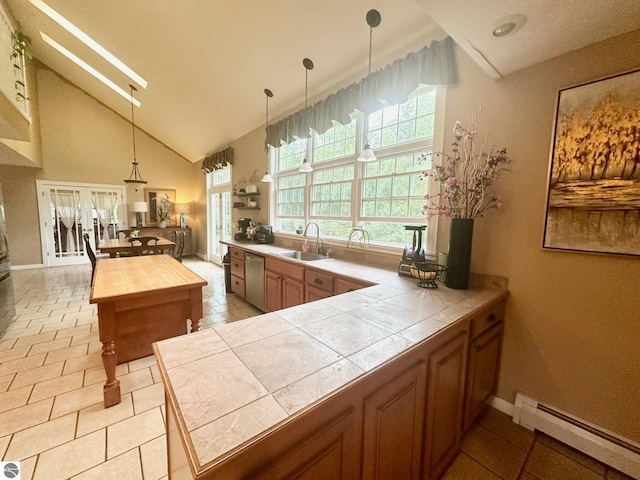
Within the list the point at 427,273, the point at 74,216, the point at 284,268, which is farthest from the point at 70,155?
the point at 427,273

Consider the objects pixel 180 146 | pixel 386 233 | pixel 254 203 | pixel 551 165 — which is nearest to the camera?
pixel 551 165

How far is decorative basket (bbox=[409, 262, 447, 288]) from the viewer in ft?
5.87

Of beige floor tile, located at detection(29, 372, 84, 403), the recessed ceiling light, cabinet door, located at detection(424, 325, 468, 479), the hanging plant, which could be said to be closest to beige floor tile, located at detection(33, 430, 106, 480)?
beige floor tile, located at detection(29, 372, 84, 403)

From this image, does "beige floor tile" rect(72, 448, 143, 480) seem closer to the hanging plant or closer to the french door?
the hanging plant

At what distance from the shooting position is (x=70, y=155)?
6.20 metres

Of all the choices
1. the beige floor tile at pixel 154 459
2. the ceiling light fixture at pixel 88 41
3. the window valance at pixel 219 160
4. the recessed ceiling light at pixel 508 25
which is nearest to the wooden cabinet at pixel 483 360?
the recessed ceiling light at pixel 508 25

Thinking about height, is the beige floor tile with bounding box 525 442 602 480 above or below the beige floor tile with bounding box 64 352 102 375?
below

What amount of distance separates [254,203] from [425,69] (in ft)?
10.9

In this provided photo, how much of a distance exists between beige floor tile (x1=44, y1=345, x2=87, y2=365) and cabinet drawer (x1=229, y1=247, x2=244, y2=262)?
1930 mm

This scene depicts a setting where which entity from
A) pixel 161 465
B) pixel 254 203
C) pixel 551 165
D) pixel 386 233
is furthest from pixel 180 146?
pixel 551 165

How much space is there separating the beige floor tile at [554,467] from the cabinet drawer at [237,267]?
3.45m

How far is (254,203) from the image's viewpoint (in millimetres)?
4590

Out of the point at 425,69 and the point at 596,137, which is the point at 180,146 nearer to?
the point at 425,69

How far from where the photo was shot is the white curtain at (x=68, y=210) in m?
6.17
